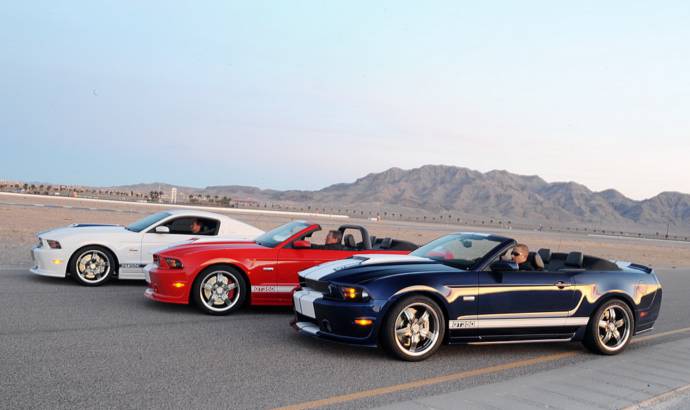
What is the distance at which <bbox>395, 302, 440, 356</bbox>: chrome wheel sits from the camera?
24.9ft

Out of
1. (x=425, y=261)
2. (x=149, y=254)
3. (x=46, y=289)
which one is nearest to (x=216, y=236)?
(x=149, y=254)

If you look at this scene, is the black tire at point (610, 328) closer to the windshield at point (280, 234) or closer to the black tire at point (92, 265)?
the windshield at point (280, 234)

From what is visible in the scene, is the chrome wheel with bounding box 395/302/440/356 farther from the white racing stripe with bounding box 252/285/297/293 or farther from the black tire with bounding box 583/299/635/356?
the white racing stripe with bounding box 252/285/297/293

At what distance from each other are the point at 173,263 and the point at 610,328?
555cm

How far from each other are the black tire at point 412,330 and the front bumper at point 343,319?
0.47 feet

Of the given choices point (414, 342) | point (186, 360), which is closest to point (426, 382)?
point (414, 342)

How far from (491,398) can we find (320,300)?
222 centimetres

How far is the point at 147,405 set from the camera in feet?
18.1

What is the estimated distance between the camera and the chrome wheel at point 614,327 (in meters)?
8.66

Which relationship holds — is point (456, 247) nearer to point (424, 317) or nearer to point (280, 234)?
point (424, 317)

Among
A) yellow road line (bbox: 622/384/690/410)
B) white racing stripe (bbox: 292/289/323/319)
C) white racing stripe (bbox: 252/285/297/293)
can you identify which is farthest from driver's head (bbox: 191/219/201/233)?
yellow road line (bbox: 622/384/690/410)

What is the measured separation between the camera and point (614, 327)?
8750 mm

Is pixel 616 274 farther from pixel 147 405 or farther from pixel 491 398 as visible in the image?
pixel 147 405

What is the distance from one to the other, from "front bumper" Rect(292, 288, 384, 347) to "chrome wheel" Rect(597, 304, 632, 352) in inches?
117
